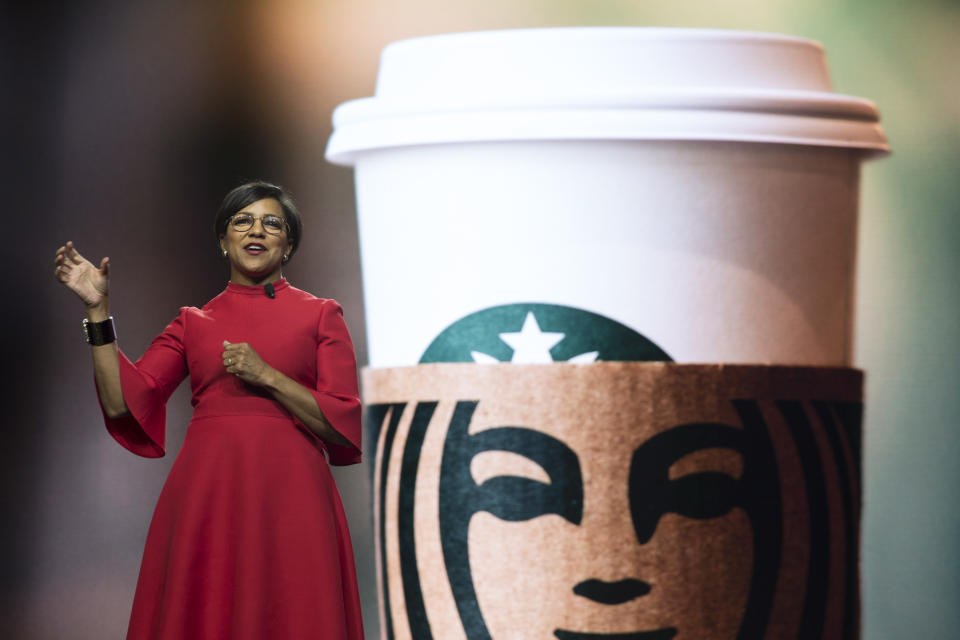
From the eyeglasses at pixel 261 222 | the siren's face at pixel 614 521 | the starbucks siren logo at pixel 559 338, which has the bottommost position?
the siren's face at pixel 614 521

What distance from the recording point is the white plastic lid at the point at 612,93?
89 centimetres

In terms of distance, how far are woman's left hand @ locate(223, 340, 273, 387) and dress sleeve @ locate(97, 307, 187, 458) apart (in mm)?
75

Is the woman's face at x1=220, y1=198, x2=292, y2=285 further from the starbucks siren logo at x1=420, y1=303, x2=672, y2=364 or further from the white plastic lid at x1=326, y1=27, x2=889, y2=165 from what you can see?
the starbucks siren logo at x1=420, y1=303, x2=672, y2=364

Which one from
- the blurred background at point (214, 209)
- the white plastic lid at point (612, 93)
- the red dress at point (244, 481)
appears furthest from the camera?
the blurred background at point (214, 209)

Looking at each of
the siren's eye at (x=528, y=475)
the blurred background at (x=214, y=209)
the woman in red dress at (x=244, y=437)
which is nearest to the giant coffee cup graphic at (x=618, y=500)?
the siren's eye at (x=528, y=475)

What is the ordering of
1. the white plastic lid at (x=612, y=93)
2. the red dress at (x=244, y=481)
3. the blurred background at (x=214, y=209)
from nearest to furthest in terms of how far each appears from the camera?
the white plastic lid at (x=612, y=93) < the red dress at (x=244, y=481) < the blurred background at (x=214, y=209)

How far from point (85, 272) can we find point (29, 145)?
67 cm

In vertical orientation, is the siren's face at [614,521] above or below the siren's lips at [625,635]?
above

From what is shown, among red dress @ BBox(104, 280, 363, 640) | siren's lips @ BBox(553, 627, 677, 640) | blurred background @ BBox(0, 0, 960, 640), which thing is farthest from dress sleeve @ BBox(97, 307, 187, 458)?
blurred background @ BBox(0, 0, 960, 640)

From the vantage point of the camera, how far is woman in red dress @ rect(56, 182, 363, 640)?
3.22 feet

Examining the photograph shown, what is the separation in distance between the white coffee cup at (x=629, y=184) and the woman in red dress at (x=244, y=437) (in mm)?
117

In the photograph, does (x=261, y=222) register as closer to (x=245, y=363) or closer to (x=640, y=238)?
Answer: (x=245, y=363)

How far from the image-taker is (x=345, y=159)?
102cm

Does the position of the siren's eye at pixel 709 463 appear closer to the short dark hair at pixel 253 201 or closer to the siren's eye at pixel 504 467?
the siren's eye at pixel 504 467
